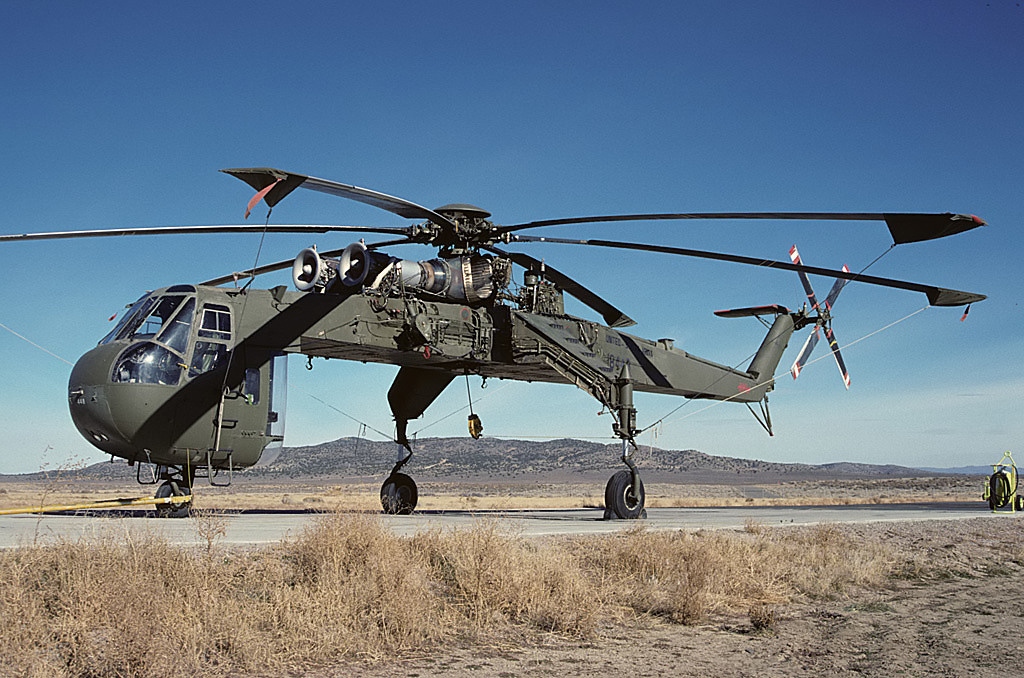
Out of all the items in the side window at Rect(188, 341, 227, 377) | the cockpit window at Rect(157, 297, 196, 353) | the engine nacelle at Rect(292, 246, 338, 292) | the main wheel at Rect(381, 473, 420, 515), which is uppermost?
the engine nacelle at Rect(292, 246, 338, 292)

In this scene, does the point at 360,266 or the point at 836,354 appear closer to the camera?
the point at 360,266

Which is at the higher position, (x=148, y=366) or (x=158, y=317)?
(x=158, y=317)

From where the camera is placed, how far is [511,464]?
141125 mm

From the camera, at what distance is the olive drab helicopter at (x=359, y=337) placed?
14734 millimetres

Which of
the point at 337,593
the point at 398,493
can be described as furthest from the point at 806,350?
the point at 337,593

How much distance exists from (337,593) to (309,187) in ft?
20.1

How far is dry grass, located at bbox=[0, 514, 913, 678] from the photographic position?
7179mm

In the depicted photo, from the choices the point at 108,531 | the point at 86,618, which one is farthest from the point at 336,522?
the point at 86,618

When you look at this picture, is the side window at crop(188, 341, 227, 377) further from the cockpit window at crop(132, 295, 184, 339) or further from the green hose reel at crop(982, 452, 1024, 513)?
the green hose reel at crop(982, 452, 1024, 513)

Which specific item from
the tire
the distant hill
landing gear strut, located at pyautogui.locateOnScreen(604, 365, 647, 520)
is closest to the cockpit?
landing gear strut, located at pyautogui.locateOnScreen(604, 365, 647, 520)

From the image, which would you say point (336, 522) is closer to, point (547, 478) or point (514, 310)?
point (514, 310)

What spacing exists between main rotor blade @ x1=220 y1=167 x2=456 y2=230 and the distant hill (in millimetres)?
103079

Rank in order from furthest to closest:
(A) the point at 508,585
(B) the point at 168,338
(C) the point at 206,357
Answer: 1. (C) the point at 206,357
2. (B) the point at 168,338
3. (A) the point at 508,585

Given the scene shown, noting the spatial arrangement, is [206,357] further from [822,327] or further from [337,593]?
[822,327]
